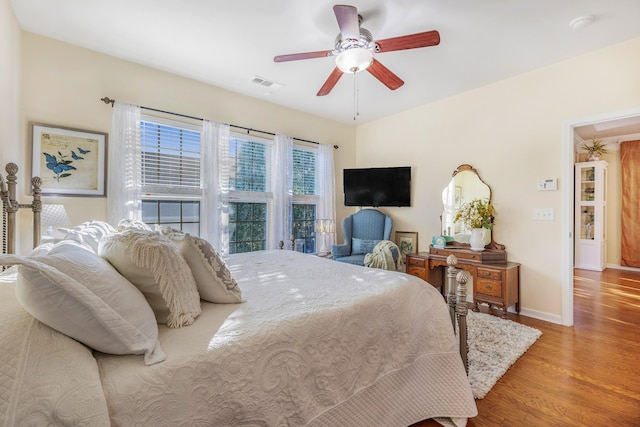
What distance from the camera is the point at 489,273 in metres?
3.23

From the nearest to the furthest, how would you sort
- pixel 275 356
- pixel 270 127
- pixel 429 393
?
pixel 275 356, pixel 429 393, pixel 270 127

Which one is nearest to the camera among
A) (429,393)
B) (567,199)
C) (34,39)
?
(429,393)

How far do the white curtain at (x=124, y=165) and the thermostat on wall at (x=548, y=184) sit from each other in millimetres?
4290

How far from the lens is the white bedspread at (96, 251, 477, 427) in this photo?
2.94 feet

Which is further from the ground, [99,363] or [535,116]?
[535,116]

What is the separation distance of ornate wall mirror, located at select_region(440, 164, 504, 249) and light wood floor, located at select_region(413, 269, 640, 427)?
1.03 m

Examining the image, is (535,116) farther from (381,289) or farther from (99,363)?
(99,363)

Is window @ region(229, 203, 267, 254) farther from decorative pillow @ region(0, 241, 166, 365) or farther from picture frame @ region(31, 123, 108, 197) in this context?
decorative pillow @ region(0, 241, 166, 365)

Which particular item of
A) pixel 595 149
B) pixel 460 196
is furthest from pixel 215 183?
pixel 595 149

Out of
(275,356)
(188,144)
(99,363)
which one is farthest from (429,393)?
(188,144)

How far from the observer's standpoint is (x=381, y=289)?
1656 millimetres

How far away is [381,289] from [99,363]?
1.27m

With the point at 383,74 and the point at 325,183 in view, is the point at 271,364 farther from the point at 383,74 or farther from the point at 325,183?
the point at 325,183

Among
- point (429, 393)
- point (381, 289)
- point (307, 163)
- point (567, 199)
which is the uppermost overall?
point (307, 163)
